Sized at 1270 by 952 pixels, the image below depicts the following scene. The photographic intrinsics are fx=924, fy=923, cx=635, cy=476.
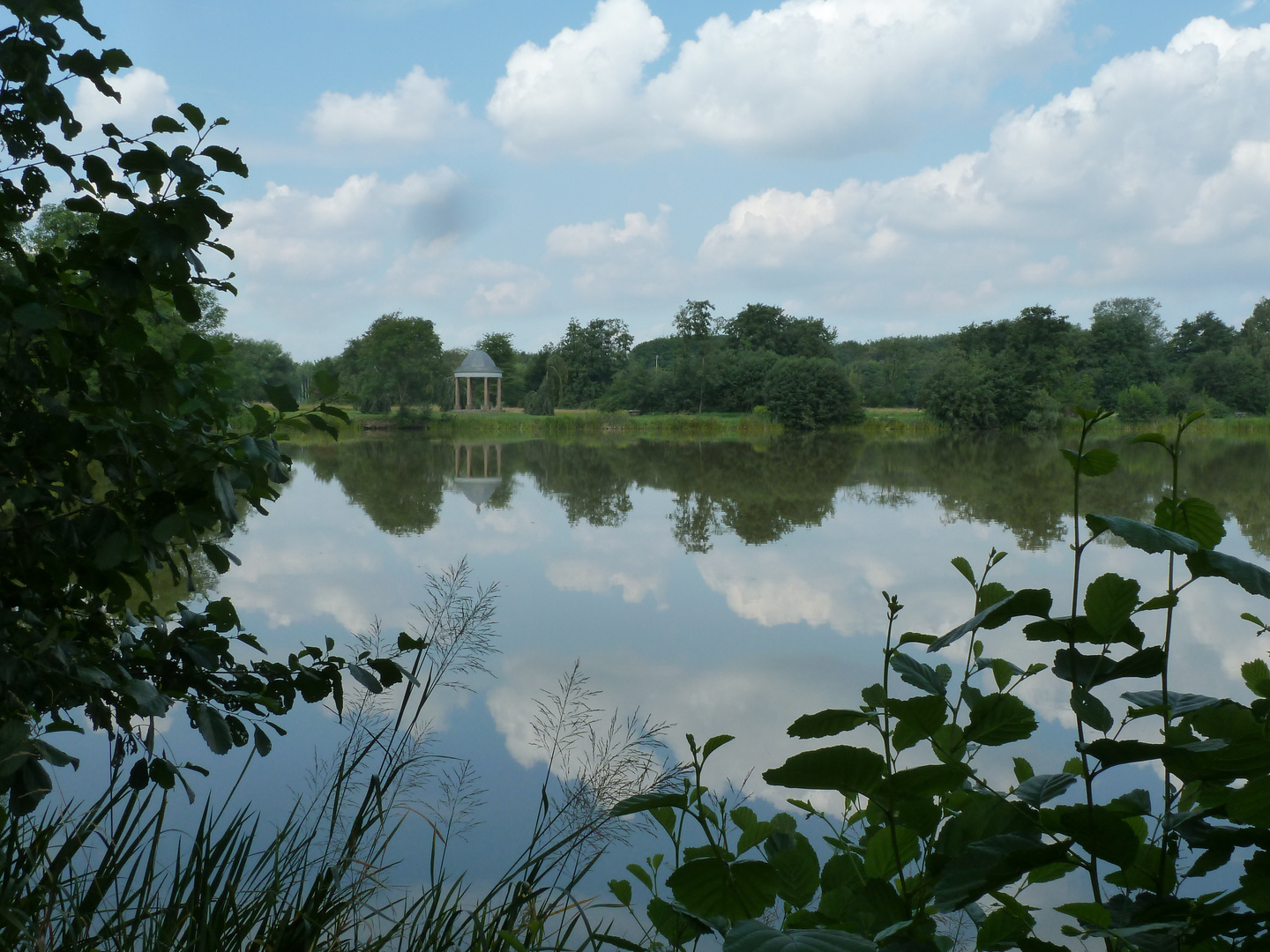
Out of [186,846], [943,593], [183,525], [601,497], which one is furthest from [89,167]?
[601,497]

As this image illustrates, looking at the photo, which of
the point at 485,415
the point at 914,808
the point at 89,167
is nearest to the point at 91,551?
the point at 89,167

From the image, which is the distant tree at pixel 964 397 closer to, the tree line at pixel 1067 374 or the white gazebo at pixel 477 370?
the tree line at pixel 1067 374

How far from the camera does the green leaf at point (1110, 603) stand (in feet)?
1.80

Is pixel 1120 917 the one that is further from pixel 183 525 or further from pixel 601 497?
pixel 601 497

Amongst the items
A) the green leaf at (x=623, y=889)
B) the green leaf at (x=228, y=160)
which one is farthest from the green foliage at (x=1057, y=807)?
the green leaf at (x=228, y=160)

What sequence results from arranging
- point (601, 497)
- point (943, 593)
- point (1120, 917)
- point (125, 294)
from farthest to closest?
point (601, 497) → point (943, 593) → point (125, 294) → point (1120, 917)

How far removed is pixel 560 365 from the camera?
118ft

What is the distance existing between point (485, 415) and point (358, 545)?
24648 millimetres

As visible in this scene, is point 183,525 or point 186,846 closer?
point 183,525

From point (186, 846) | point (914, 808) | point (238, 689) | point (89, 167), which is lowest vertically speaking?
point (186, 846)

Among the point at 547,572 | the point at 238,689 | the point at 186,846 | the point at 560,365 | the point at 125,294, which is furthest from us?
the point at 560,365

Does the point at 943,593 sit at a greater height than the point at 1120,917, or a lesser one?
lesser

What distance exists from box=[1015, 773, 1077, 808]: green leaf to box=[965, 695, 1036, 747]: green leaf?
4 cm

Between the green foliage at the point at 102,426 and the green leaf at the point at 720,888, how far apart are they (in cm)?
69
